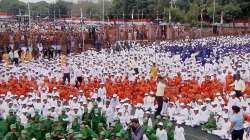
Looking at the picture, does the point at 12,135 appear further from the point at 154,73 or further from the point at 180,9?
the point at 180,9

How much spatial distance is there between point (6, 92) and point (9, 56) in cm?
886

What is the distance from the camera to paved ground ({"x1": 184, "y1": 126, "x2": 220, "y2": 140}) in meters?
13.2

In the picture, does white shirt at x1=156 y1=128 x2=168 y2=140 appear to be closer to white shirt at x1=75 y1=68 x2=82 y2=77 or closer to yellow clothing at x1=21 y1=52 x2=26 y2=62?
white shirt at x1=75 y1=68 x2=82 y2=77

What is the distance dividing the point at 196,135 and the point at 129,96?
4014mm

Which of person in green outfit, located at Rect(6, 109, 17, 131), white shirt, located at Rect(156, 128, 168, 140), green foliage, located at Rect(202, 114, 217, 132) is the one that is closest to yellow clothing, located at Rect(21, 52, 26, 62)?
person in green outfit, located at Rect(6, 109, 17, 131)

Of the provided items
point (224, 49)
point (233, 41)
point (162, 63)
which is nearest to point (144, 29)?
point (233, 41)

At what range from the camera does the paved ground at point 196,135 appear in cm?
1323

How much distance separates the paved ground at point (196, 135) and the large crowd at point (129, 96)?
0.49ft

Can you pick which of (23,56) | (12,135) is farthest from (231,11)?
(12,135)

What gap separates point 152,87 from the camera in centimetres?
1800

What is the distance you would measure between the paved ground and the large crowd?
0.15 meters

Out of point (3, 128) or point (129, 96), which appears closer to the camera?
point (3, 128)

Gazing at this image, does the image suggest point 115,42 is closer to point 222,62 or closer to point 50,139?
point 222,62

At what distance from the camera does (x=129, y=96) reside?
17047 millimetres
